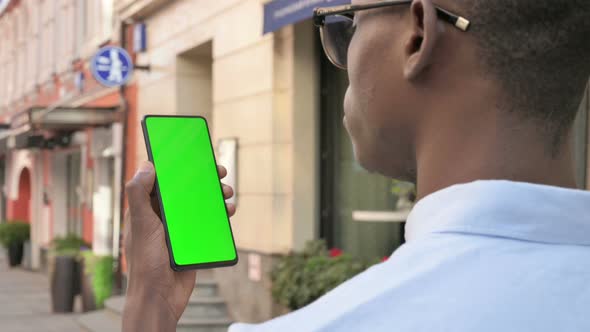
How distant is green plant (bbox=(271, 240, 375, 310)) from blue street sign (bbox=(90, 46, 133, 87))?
563cm

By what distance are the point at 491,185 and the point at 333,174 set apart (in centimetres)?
817

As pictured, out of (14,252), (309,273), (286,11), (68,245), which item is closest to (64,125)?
(68,245)

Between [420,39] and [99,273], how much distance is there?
12536 mm

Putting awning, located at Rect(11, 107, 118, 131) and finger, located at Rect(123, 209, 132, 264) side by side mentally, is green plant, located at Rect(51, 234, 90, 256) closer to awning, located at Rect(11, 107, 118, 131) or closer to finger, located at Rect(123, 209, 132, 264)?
awning, located at Rect(11, 107, 118, 131)

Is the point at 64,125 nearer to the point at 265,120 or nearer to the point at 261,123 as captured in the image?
the point at 261,123

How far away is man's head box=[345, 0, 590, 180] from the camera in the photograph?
860mm

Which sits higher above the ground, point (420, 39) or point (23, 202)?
point (420, 39)

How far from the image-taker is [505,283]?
2.33 feet

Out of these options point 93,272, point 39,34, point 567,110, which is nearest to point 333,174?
point 93,272

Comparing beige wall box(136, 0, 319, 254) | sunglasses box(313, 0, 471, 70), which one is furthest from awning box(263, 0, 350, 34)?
sunglasses box(313, 0, 471, 70)

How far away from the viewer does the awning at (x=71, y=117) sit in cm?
1488

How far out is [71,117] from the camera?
15.2 meters

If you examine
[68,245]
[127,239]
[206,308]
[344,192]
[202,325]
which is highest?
[127,239]

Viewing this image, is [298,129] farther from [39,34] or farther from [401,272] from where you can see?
[39,34]
